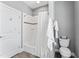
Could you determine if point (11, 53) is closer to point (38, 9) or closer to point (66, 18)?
point (38, 9)

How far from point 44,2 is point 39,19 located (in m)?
0.62

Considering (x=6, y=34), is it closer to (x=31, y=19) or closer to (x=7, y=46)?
(x=7, y=46)

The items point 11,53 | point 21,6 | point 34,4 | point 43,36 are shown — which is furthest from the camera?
point 21,6

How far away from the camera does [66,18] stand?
7.79ft

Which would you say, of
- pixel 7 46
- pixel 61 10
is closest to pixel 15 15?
pixel 7 46

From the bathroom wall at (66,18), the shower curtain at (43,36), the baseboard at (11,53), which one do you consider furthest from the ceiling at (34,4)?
the baseboard at (11,53)

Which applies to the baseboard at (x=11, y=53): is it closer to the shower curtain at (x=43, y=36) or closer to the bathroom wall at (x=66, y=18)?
the shower curtain at (x=43, y=36)

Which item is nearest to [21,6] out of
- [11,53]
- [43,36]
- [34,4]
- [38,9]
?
[34,4]

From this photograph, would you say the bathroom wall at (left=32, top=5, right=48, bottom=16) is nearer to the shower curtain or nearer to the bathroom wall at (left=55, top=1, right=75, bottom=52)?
the shower curtain

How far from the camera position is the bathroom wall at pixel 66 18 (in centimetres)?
234

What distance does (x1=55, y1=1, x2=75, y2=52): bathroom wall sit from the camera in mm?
2338

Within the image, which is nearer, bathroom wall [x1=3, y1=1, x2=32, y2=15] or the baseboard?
the baseboard

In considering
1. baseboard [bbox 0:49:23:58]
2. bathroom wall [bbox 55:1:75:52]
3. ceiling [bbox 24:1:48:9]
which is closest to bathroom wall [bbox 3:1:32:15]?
ceiling [bbox 24:1:48:9]

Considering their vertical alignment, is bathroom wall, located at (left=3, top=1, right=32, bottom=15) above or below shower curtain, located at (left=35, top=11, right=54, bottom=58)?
above
